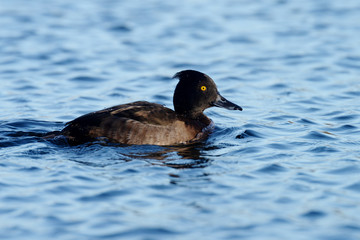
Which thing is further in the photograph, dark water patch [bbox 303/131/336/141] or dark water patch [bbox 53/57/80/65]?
dark water patch [bbox 53/57/80/65]

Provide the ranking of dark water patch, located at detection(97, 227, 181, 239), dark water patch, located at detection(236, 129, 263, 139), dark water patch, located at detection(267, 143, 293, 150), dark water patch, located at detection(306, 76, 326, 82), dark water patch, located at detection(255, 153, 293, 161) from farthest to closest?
dark water patch, located at detection(306, 76, 326, 82)
dark water patch, located at detection(236, 129, 263, 139)
dark water patch, located at detection(267, 143, 293, 150)
dark water patch, located at detection(255, 153, 293, 161)
dark water patch, located at detection(97, 227, 181, 239)

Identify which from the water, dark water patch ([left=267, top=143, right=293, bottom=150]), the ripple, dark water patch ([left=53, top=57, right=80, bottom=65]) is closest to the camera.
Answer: the water

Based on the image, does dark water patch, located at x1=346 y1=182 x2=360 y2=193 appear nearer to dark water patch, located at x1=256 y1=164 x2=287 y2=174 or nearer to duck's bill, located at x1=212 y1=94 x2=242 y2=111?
dark water patch, located at x1=256 y1=164 x2=287 y2=174

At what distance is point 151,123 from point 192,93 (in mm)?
1088

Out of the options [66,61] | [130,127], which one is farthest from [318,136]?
[66,61]

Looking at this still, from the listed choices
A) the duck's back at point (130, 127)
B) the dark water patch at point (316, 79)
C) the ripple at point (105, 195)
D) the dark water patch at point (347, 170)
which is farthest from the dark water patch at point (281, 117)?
the ripple at point (105, 195)

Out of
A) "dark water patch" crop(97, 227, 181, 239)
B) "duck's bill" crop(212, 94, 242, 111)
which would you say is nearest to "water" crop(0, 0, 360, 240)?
"dark water patch" crop(97, 227, 181, 239)

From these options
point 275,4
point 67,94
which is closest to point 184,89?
point 67,94

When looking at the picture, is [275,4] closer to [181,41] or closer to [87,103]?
[181,41]

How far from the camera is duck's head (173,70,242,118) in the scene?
9352mm

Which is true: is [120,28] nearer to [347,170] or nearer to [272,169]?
[272,169]

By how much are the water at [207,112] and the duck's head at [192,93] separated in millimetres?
653

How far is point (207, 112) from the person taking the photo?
11039 millimetres

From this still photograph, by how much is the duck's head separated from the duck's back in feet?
1.90
